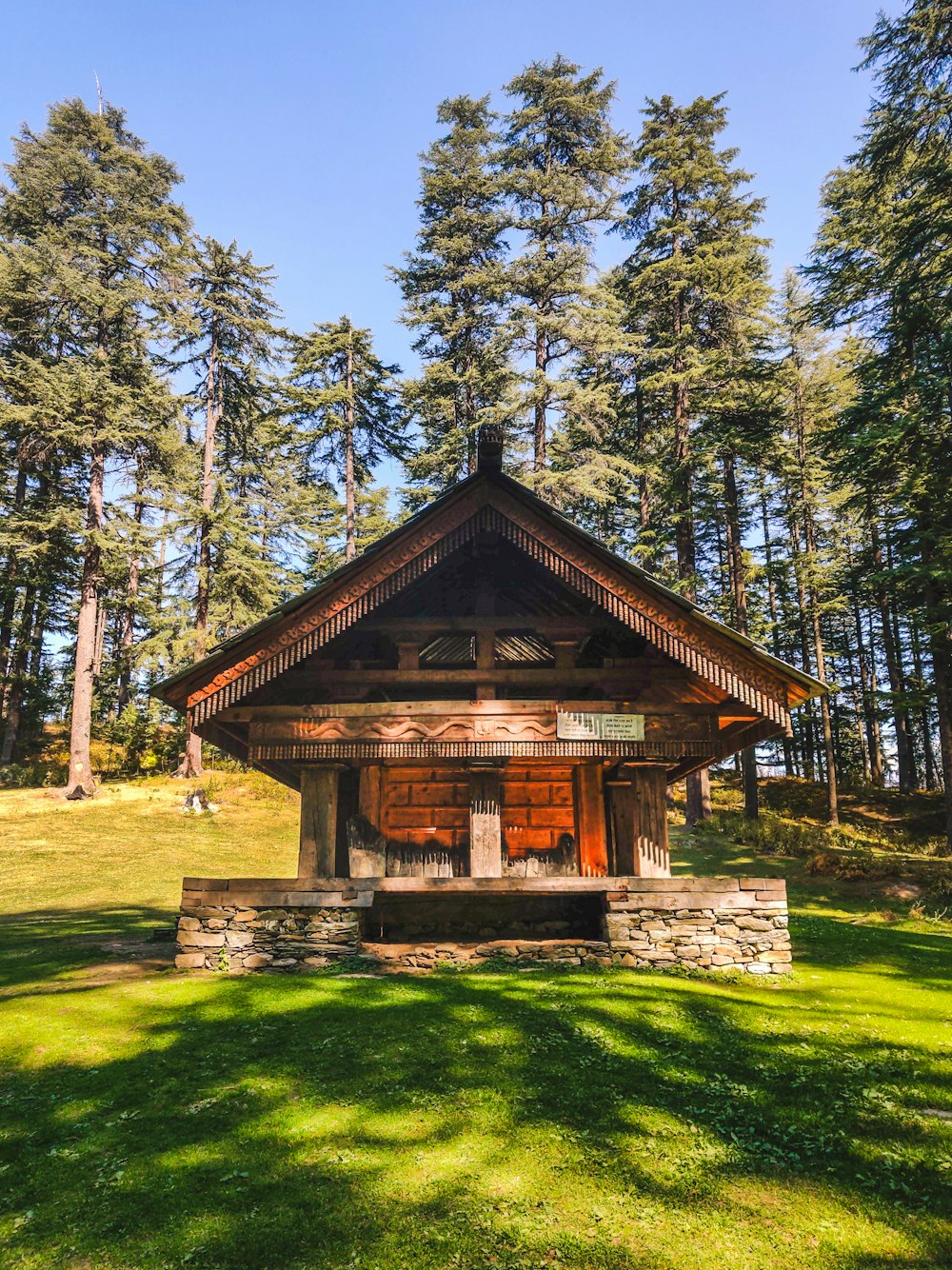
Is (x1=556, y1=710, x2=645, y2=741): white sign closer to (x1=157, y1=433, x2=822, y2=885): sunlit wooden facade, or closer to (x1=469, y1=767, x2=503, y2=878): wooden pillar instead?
(x1=157, y1=433, x2=822, y2=885): sunlit wooden facade

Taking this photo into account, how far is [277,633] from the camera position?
351 inches

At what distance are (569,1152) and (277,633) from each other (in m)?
6.29

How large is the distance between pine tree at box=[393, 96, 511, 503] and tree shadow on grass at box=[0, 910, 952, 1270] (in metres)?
26.4

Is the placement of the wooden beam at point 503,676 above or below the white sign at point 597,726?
above

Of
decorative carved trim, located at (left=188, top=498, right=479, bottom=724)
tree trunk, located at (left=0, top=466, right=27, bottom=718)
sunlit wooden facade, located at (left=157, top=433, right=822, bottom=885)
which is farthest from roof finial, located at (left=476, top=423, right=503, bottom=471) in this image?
tree trunk, located at (left=0, top=466, right=27, bottom=718)

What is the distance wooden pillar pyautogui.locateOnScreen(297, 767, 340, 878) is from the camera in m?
10.0

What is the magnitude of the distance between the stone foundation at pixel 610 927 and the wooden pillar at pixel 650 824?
76 centimetres

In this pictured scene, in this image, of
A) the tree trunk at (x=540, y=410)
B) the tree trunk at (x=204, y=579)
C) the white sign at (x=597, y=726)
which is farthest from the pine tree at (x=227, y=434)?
the white sign at (x=597, y=726)

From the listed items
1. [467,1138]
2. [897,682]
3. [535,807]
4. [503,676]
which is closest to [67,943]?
[535,807]

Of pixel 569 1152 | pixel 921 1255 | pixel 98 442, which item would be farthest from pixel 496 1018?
pixel 98 442

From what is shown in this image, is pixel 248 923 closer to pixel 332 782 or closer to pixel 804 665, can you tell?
pixel 332 782

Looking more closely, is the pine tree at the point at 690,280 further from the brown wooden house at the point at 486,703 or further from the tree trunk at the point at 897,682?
the brown wooden house at the point at 486,703

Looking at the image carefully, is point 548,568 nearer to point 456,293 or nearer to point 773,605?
point 456,293

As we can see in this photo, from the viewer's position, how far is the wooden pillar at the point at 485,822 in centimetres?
982
